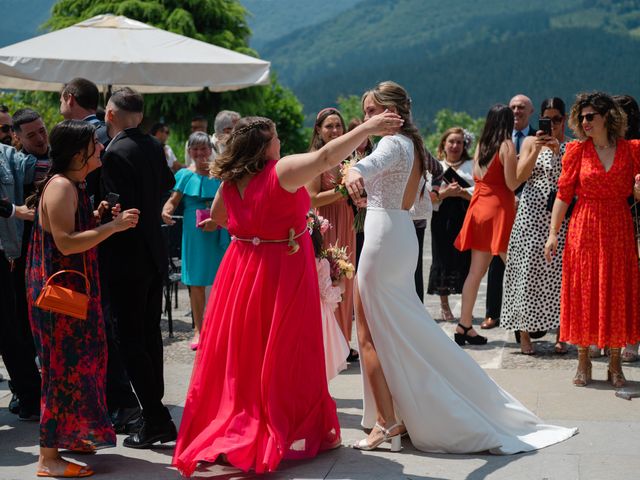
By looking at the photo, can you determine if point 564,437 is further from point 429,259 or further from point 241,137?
point 429,259

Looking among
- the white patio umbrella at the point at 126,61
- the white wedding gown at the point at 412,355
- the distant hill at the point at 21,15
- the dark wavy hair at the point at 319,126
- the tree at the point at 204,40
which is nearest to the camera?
the white wedding gown at the point at 412,355

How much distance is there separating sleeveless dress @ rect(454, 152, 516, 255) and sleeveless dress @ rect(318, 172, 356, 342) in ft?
4.42

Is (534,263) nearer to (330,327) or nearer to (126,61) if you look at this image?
(330,327)

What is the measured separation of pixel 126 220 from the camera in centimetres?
520

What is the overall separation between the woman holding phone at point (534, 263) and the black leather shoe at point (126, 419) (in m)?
3.50

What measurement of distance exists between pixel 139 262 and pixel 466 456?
2207mm

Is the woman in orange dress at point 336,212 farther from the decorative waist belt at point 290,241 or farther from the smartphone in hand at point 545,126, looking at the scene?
the decorative waist belt at point 290,241

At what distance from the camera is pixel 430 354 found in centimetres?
571

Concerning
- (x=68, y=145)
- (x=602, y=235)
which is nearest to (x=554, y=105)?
(x=602, y=235)

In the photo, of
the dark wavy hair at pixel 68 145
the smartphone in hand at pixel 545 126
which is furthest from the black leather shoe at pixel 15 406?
the smartphone in hand at pixel 545 126

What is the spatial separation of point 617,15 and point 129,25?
111004 millimetres

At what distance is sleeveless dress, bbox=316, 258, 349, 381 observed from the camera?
649 cm

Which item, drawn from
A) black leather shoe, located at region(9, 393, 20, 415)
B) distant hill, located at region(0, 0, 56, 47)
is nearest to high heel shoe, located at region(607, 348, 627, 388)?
black leather shoe, located at region(9, 393, 20, 415)

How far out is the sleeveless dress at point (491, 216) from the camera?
29.0 ft
